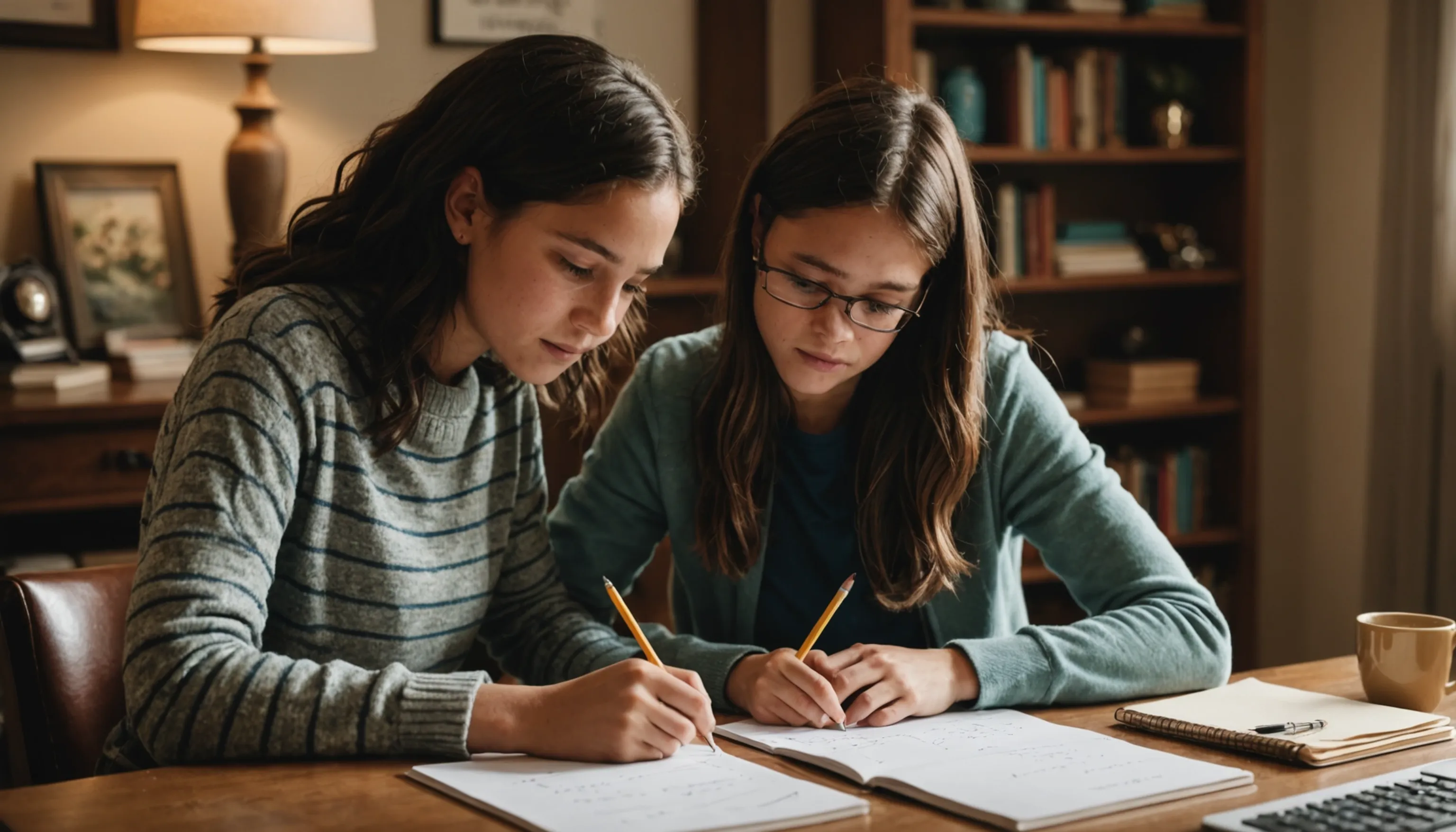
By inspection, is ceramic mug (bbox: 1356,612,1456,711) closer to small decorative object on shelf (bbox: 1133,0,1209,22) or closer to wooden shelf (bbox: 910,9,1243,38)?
wooden shelf (bbox: 910,9,1243,38)

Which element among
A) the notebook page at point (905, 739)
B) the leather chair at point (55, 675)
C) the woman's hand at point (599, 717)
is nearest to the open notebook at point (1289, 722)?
the notebook page at point (905, 739)

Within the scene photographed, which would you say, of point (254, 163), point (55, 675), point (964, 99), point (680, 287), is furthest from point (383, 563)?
point (964, 99)

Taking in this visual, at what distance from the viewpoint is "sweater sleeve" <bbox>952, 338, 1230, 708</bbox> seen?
1360 millimetres

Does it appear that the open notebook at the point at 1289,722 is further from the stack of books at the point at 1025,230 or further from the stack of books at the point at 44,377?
the stack of books at the point at 1025,230

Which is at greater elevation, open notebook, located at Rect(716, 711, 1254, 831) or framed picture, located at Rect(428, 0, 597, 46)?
framed picture, located at Rect(428, 0, 597, 46)

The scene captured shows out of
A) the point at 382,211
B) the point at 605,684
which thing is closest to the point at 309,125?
the point at 382,211

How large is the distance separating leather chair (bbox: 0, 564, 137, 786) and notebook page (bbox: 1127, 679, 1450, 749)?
3.18 ft

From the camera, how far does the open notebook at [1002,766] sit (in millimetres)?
1046

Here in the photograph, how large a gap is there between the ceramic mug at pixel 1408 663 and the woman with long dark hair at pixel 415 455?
2.03ft

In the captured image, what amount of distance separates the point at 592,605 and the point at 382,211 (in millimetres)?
492

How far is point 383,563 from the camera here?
139 centimetres

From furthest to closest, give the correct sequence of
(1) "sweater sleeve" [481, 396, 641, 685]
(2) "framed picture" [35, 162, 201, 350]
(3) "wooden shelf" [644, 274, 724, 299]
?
(3) "wooden shelf" [644, 274, 724, 299] < (2) "framed picture" [35, 162, 201, 350] < (1) "sweater sleeve" [481, 396, 641, 685]

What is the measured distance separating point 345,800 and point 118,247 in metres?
2.14

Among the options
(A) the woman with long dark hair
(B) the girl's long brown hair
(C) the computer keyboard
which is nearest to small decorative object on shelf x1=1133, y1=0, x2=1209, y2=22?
(B) the girl's long brown hair
